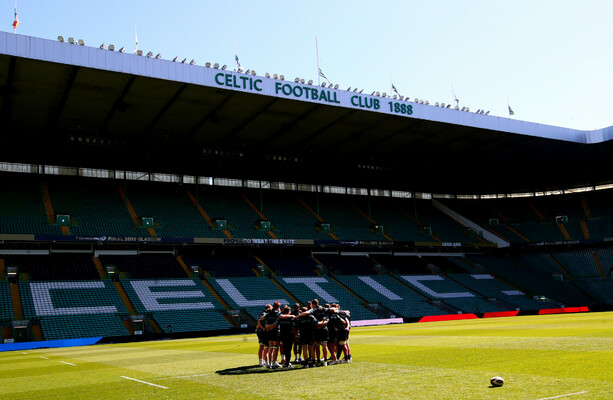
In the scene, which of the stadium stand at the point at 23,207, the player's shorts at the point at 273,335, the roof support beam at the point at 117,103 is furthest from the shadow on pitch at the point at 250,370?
the stadium stand at the point at 23,207

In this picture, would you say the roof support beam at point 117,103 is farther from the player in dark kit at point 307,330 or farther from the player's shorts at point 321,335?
the player's shorts at point 321,335

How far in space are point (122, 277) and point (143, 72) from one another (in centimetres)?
1768

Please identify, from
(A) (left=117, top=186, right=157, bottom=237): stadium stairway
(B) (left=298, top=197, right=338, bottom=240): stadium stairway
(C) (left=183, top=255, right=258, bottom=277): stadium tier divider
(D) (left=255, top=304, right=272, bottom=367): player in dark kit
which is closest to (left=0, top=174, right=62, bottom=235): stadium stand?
(A) (left=117, top=186, right=157, bottom=237): stadium stairway

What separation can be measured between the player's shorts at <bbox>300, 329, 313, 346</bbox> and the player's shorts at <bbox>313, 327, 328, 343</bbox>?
0.39ft

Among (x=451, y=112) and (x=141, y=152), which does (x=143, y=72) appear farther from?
(x=451, y=112)

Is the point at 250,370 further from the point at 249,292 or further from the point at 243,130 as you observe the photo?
the point at 243,130

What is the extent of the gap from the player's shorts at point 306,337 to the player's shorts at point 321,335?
119mm

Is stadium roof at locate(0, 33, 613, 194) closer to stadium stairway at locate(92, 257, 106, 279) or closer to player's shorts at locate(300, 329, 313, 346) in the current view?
stadium stairway at locate(92, 257, 106, 279)

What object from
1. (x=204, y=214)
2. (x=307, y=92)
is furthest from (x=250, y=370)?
(x=204, y=214)

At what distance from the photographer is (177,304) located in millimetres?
39844

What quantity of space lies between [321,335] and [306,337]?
436 mm

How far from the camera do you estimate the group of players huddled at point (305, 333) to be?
15.1 meters

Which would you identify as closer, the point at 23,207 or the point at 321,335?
the point at 321,335

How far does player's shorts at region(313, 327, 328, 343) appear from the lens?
1523cm
